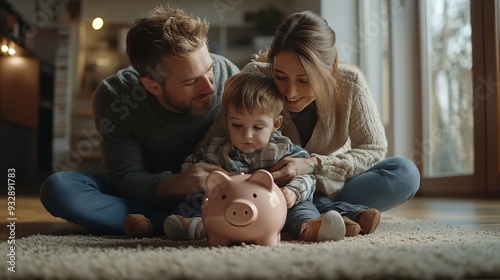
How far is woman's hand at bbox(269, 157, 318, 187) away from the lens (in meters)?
1.22

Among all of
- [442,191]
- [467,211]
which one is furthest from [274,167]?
[442,191]

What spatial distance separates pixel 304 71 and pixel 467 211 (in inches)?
37.7

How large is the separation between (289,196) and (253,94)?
0.70 feet

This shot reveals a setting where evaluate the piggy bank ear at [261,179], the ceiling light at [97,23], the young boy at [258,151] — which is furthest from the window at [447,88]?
the ceiling light at [97,23]

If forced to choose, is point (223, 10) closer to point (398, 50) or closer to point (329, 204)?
point (398, 50)

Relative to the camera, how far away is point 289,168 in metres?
1.23

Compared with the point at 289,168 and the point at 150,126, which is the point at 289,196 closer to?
the point at 289,168

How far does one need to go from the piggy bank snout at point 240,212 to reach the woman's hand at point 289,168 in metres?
0.22

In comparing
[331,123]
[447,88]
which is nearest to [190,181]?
[331,123]

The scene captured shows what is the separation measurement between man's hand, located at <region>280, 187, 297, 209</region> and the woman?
114 millimetres

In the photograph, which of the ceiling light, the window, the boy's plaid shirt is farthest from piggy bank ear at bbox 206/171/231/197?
the ceiling light

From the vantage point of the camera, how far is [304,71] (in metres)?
1.33

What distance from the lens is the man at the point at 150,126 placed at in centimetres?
133

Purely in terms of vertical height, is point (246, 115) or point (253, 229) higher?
point (246, 115)
